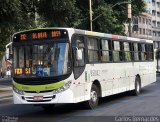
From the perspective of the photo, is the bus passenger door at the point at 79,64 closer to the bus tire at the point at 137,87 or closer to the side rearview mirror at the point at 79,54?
the side rearview mirror at the point at 79,54

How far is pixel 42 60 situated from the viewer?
569 inches

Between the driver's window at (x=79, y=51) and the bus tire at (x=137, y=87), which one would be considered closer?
the driver's window at (x=79, y=51)

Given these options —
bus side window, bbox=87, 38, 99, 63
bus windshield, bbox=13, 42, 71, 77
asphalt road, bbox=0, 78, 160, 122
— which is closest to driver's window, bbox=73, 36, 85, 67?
bus windshield, bbox=13, 42, 71, 77

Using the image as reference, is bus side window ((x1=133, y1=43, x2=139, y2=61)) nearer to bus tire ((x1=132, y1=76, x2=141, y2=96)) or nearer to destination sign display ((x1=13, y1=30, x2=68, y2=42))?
bus tire ((x1=132, y1=76, x2=141, y2=96))

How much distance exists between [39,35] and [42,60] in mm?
932

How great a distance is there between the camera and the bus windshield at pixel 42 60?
14.3 m

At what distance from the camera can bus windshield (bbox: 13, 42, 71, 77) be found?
14.3 metres

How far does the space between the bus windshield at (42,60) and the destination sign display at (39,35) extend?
25 centimetres

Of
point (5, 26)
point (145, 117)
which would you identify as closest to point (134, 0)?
point (5, 26)

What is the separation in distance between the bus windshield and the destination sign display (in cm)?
25

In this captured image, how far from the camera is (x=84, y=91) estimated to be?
15.4 metres

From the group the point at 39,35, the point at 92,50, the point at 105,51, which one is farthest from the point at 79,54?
the point at 105,51

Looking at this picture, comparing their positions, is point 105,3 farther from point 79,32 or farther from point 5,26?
point 79,32

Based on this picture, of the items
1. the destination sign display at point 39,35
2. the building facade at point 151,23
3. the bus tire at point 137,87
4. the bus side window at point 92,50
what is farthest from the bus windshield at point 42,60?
the building facade at point 151,23
